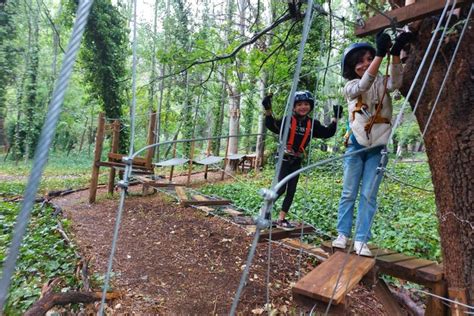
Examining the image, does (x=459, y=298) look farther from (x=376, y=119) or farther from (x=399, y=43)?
(x=399, y=43)

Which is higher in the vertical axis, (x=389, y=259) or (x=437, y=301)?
(x=389, y=259)

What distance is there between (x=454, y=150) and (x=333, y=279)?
0.79m

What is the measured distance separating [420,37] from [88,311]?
2.52m

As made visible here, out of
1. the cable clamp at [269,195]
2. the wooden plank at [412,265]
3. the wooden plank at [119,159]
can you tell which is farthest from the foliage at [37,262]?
the wooden plank at [412,265]

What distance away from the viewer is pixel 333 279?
132 centimetres

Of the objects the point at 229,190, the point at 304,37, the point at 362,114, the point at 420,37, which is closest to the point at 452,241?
the point at 362,114

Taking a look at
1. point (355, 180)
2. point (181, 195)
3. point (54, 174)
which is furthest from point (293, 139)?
point (54, 174)

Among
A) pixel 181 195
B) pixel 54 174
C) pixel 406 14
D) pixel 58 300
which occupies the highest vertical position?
pixel 406 14

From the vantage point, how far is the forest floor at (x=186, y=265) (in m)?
2.48

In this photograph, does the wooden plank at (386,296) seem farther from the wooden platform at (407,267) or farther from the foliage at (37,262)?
the foliage at (37,262)

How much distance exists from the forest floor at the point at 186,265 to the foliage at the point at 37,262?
0.18 meters

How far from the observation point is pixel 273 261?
322 cm

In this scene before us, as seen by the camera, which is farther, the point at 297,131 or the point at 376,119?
the point at 297,131

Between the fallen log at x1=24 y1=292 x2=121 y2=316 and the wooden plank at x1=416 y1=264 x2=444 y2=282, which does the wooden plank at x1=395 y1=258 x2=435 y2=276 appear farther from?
the fallen log at x1=24 y1=292 x2=121 y2=316
